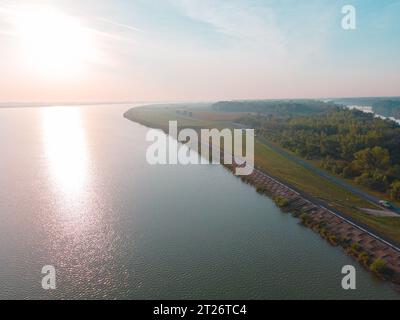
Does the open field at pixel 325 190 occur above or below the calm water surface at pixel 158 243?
above

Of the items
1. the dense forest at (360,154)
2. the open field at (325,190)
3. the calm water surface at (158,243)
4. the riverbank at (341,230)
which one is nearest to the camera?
the calm water surface at (158,243)

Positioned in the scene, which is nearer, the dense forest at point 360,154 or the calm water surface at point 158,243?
the calm water surface at point 158,243

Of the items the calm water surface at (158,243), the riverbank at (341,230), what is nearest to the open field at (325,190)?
the riverbank at (341,230)

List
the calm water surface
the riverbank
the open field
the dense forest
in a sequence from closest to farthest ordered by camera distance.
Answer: the calm water surface → the riverbank → the open field → the dense forest

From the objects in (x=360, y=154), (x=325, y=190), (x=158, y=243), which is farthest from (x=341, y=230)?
(x=360, y=154)

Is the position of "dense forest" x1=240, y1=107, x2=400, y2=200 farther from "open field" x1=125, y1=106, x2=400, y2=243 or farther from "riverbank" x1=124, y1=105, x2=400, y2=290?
"riverbank" x1=124, y1=105, x2=400, y2=290

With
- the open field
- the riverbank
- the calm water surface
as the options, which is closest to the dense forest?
the open field

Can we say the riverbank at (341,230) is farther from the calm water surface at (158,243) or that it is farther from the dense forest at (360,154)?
the dense forest at (360,154)

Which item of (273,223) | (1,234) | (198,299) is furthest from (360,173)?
(1,234)
